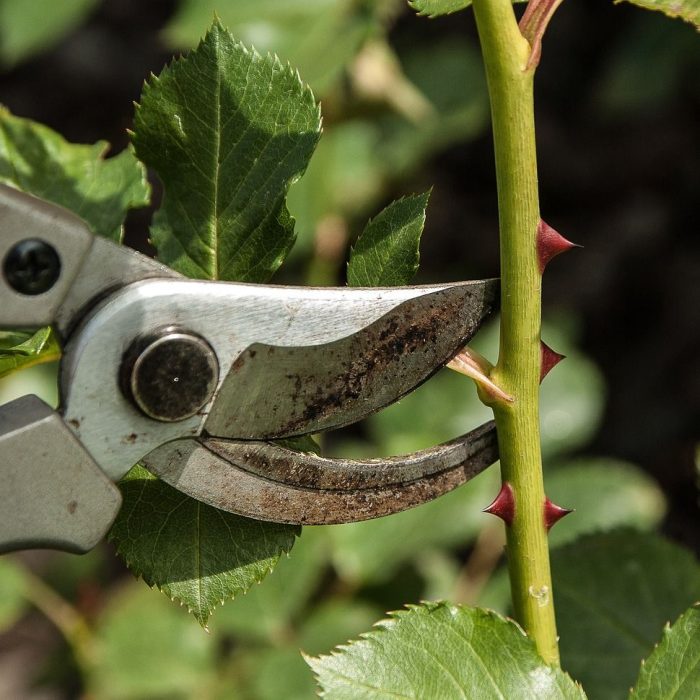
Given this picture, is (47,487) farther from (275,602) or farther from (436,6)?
(275,602)

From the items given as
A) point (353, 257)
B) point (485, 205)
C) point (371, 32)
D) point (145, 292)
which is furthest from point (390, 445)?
point (485, 205)

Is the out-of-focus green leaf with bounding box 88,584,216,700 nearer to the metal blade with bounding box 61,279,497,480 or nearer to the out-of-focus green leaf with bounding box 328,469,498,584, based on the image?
the out-of-focus green leaf with bounding box 328,469,498,584

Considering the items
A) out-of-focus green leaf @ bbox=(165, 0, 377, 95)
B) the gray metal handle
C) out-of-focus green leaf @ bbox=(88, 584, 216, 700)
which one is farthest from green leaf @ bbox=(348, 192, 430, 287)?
out-of-focus green leaf @ bbox=(88, 584, 216, 700)

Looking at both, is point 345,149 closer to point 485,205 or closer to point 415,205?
point 485,205

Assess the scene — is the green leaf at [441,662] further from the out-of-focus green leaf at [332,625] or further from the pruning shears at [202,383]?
the out-of-focus green leaf at [332,625]

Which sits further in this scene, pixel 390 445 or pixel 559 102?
pixel 559 102

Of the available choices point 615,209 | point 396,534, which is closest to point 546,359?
point 396,534

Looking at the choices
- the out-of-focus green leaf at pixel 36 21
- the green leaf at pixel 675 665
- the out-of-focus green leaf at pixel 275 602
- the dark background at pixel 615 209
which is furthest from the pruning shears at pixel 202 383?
the dark background at pixel 615 209
